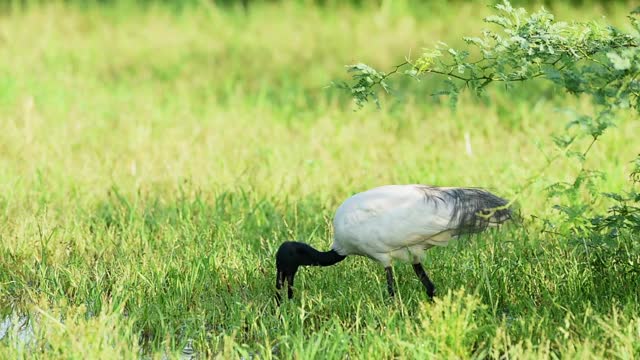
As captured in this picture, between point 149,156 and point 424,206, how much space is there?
3.31m

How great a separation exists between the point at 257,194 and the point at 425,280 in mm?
1992

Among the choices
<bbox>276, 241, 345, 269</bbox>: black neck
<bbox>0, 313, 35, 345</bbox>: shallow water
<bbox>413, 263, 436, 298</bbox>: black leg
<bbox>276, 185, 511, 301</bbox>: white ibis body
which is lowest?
<bbox>0, 313, 35, 345</bbox>: shallow water

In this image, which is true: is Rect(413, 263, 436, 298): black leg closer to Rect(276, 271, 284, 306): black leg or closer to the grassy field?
the grassy field

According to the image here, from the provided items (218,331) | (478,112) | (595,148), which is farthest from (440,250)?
(478,112)

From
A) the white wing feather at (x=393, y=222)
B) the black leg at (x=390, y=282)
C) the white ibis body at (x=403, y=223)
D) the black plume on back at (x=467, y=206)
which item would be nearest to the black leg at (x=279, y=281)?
the white ibis body at (x=403, y=223)

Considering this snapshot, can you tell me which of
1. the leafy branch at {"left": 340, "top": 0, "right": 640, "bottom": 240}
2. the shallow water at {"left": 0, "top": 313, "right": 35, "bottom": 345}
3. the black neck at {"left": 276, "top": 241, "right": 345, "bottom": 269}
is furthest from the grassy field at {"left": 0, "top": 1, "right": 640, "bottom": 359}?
the leafy branch at {"left": 340, "top": 0, "right": 640, "bottom": 240}

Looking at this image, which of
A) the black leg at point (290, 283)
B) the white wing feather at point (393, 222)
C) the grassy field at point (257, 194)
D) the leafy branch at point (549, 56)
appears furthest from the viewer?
the black leg at point (290, 283)

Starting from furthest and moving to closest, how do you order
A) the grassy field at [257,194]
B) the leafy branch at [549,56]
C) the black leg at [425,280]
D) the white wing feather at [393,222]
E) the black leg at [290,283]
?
the black leg at [290,283] < the black leg at [425,280] < the white wing feather at [393,222] < the grassy field at [257,194] < the leafy branch at [549,56]

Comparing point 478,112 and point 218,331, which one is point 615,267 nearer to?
point 218,331

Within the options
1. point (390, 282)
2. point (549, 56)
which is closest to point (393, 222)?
point (390, 282)

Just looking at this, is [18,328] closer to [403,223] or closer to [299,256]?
[299,256]

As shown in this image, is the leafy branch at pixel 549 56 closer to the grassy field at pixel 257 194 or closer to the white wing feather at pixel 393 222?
the grassy field at pixel 257 194

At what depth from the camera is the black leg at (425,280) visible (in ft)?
14.9

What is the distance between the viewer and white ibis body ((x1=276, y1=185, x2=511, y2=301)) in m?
4.39
